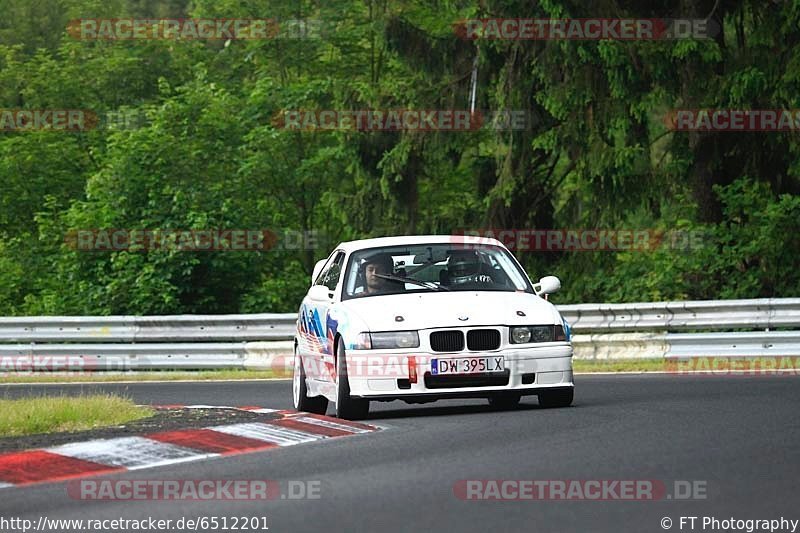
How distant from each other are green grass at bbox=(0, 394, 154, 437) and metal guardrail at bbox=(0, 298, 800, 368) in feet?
28.0

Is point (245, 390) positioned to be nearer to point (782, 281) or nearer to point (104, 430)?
point (104, 430)

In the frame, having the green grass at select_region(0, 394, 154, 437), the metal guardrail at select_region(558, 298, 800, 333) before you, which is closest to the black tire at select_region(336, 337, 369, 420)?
the green grass at select_region(0, 394, 154, 437)

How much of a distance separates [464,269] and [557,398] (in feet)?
4.95

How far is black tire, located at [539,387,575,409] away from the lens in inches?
531

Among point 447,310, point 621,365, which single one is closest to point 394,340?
point 447,310

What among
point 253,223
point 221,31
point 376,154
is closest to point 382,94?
point 376,154

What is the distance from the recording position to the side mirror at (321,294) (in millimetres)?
14302

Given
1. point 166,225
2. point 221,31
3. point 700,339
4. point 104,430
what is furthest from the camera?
point 221,31

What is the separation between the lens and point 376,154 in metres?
32.0

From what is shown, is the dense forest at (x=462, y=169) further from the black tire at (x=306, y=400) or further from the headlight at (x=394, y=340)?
the headlight at (x=394, y=340)

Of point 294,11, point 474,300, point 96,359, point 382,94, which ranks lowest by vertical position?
point 96,359

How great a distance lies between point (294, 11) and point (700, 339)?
86.2ft

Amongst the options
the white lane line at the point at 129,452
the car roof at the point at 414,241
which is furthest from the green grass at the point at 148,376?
the white lane line at the point at 129,452

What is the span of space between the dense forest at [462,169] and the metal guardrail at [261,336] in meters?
3.54
